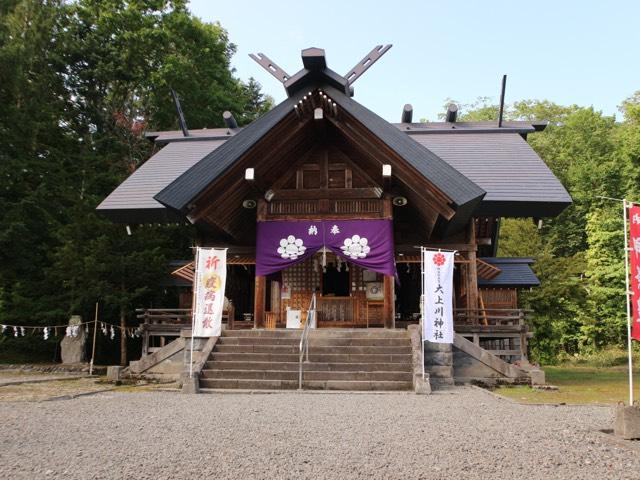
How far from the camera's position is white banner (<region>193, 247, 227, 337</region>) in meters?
10.7

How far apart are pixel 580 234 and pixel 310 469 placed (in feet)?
101

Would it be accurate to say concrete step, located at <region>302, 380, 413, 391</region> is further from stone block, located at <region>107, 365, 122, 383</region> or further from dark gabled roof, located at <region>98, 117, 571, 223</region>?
dark gabled roof, located at <region>98, 117, 571, 223</region>

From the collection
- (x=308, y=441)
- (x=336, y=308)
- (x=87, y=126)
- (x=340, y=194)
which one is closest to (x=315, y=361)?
(x=336, y=308)

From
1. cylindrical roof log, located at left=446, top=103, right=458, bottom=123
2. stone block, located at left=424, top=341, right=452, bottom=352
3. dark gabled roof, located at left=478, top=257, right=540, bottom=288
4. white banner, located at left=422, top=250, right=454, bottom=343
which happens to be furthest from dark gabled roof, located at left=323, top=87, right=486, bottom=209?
cylindrical roof log, located at left=446, top=103, right=458, bottom=123

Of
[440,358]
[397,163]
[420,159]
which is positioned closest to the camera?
[440,358]

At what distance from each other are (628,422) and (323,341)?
263 inches

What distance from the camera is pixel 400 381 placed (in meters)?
9.88

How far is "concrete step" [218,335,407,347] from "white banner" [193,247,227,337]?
0.69m

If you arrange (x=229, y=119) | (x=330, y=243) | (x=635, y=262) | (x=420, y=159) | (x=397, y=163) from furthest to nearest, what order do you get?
(x=229, y=119) < (x=330, y=243) < (x=397, y=163) < (x=420, y=159) < (x=635, y=262)

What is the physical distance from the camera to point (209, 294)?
35.4ft

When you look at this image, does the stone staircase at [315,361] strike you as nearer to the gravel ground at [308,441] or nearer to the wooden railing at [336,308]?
the gravel ground at [308,441]

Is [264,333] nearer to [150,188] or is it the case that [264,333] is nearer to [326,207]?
[326,207]

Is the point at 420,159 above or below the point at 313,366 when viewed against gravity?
above

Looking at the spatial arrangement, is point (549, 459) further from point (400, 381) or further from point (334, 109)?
point (334, 109)
